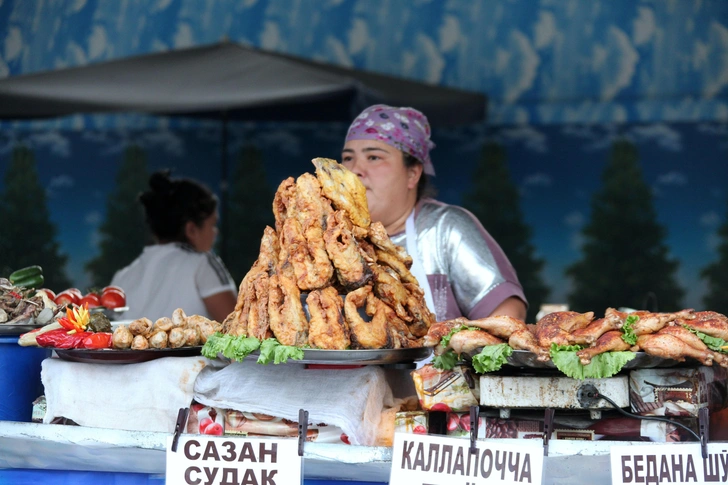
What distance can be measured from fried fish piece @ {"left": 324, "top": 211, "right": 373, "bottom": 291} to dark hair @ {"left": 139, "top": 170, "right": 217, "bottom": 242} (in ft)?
10.4

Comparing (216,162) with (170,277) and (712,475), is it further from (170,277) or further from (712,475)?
(712,475)

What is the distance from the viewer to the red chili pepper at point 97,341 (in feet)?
8.21

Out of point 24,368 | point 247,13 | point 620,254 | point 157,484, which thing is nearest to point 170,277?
point 24,368

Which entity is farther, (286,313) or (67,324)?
(67,324)

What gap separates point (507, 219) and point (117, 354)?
5645 millimetres

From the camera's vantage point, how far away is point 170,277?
507 centimetres

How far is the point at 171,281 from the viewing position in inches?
199

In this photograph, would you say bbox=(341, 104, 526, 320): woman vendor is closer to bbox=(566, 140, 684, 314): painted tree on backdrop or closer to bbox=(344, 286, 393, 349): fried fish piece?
bbox=(344, 286, 393, 349): fried fish piece

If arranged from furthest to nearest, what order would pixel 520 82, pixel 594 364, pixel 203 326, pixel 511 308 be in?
pixel 520 82 < pixel 511 308 < pixel 203 326 < pixel 594 364

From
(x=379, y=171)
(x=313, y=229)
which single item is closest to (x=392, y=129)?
(x=379, y=171)

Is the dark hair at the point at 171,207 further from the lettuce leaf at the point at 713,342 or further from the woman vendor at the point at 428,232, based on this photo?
the lettuce leaf at the point at 713,342

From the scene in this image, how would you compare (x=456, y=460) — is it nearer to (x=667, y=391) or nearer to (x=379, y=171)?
(x=667, y=391)

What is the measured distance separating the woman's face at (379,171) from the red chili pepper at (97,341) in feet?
4.22

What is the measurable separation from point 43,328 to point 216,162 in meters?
5.52
